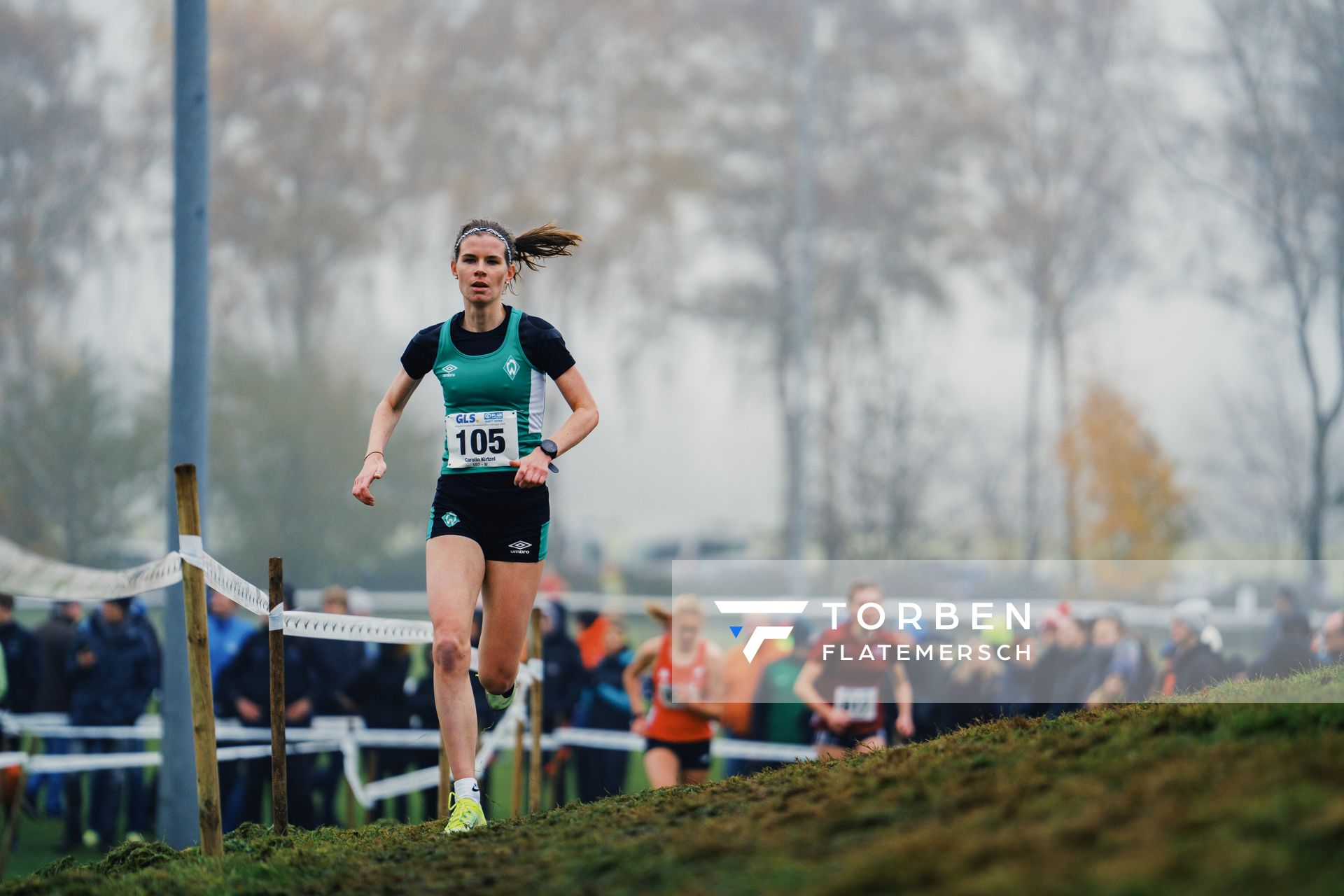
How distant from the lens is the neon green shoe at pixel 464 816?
6.16 metres

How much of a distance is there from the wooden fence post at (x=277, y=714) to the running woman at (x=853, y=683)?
5.07m

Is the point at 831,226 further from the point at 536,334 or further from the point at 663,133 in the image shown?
the point at 536,334

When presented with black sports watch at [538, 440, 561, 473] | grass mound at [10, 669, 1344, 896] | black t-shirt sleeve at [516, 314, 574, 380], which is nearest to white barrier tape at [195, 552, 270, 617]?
grass mound at [10, 669, 1344, 896]

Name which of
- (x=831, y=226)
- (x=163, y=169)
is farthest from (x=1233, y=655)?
(x=163, y=169)

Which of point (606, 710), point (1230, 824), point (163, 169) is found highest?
point (163, 169)

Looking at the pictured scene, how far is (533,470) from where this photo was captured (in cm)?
600

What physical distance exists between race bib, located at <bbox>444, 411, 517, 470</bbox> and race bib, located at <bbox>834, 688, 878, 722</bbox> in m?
5.41

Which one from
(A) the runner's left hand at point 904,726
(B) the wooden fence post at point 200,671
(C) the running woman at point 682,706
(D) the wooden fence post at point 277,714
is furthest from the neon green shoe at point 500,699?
(A) the runner's left hand at point 904,726

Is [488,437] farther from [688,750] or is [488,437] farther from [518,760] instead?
[688,750]

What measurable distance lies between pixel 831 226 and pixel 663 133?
5835 millimetres

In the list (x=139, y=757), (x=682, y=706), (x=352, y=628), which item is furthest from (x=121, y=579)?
(x=139, y=757)

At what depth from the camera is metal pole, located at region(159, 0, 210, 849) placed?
8766 mm

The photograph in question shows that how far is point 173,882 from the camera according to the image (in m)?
5.16

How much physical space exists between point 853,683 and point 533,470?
5687 mm
